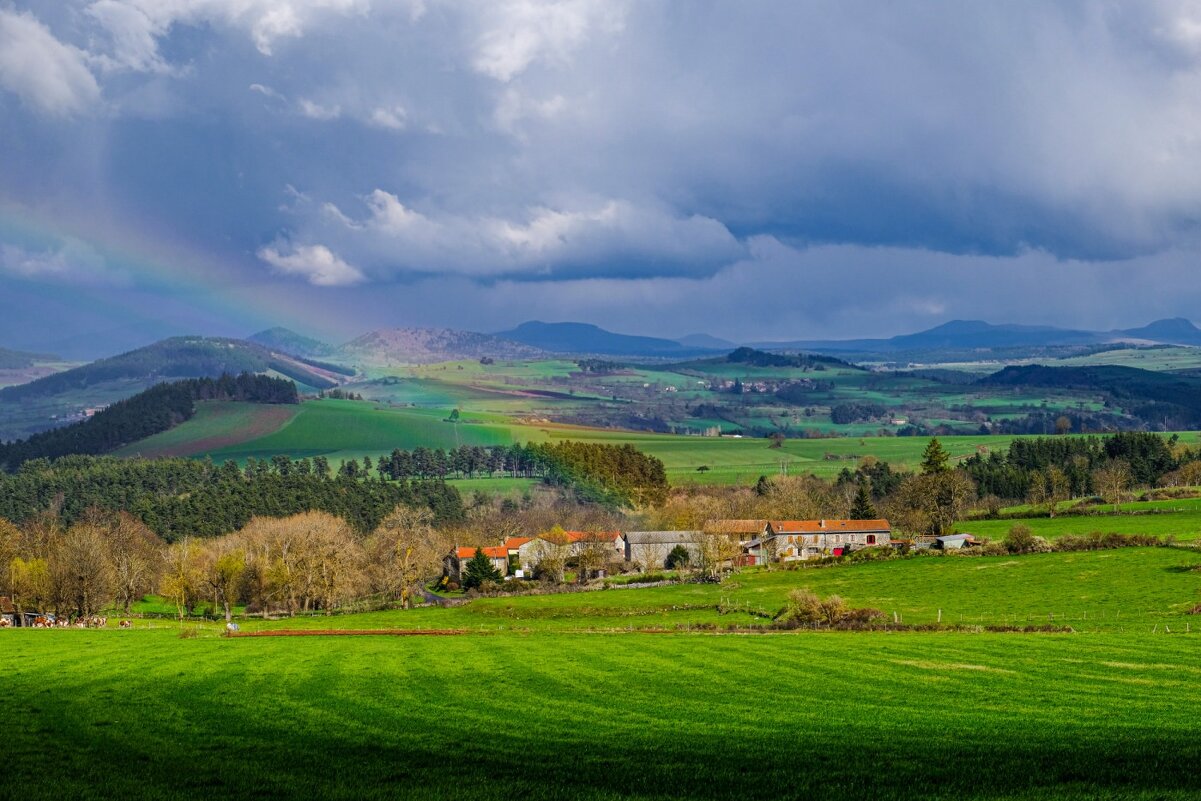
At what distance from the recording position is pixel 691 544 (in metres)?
121

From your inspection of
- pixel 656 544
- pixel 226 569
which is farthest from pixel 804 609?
pixel 656 544

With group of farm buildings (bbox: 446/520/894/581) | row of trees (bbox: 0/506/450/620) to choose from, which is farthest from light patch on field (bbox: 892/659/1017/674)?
group of farm buildings (bbox: 446/520/894/581)

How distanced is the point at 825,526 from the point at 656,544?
843 inches

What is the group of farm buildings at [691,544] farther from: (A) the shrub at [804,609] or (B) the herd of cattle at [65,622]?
(A) the shrub at [804,609]

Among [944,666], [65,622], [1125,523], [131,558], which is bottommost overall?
[65,622]

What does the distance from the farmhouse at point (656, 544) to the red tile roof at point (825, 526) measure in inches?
426

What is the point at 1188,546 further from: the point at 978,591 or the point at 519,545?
the point at 519,545

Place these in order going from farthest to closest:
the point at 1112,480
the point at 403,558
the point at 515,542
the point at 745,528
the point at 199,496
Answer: the point at 199,496 → the point at 1112,480 → the point at 515,542 → the point at 745,528 → the point at 403,558

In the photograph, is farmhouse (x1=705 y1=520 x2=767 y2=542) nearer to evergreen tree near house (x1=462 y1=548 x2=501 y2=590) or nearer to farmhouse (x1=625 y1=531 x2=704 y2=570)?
farmhouse (x1=625 y1=531 x2=704 y2=570)

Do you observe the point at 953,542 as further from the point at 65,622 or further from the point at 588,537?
the point at 65,622

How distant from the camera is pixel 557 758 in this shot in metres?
22.5

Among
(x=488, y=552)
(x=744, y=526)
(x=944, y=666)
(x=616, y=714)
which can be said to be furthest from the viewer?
(x=744, y=526)

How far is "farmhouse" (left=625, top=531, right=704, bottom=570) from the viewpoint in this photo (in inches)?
4657

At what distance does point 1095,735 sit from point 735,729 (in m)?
8.76
